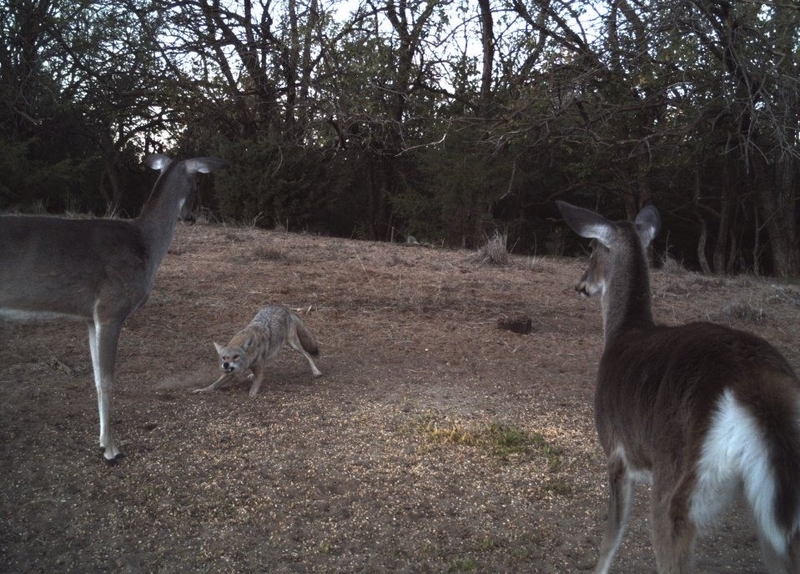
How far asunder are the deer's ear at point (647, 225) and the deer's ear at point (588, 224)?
0.66 ft

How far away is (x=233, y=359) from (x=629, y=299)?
3638 mm

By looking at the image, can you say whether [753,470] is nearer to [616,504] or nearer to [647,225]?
[616,504]

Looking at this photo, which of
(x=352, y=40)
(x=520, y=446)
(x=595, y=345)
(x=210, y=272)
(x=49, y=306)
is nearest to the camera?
(x=49, y=306)

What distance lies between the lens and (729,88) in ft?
37.2

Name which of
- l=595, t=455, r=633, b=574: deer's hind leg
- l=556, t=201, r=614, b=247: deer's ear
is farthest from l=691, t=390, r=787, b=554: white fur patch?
l=556, t=201, r=614, b=247: deer's ear

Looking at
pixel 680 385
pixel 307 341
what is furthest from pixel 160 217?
pixel 680 385

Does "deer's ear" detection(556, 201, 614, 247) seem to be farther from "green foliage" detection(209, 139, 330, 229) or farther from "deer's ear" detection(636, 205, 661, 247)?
"green foliage" detection(209, 139, 330, 229)

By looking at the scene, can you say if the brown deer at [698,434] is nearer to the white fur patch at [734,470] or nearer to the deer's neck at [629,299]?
the white fur patch at [734,470]

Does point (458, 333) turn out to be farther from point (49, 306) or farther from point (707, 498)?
point (707, 498)

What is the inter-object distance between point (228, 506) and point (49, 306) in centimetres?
194

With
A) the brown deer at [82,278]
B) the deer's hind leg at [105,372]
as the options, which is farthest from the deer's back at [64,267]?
the deer's hind leg at [105,372]

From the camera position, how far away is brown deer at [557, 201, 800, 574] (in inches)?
102

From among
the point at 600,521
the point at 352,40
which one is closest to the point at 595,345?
the point at 600,521

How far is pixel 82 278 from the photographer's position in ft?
17.7
